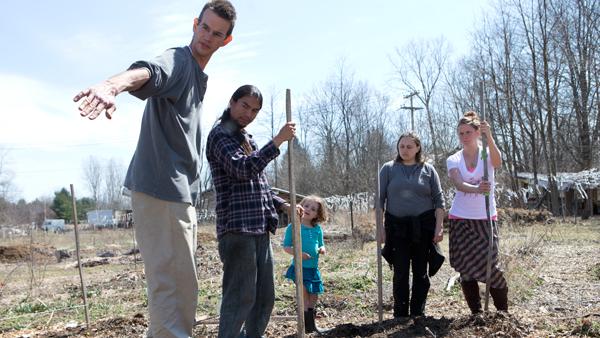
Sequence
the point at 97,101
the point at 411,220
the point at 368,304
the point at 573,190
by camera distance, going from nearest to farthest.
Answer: the point at 97,101 → the point at 411,220 → the point at 368,304 → the point at 573,190

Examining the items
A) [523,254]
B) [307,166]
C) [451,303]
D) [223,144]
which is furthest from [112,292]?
[307,166]

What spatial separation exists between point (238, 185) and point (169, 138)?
31.9 inches

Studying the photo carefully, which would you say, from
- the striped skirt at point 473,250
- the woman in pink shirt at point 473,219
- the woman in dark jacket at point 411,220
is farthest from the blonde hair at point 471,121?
the striped skirt at point 473,250

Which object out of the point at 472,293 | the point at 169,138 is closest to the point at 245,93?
the point at 169,138

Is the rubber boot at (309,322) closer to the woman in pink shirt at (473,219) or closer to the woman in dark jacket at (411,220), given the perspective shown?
the woman in dark jacket at (411,220)

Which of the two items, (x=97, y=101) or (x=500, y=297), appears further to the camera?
(x=500, y=297)

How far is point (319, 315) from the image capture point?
5957 millimetres

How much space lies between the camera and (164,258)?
2455 millimetres

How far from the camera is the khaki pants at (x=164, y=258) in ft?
8.09

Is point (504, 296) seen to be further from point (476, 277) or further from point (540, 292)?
point (540, 292)

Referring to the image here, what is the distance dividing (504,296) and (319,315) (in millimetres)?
2143

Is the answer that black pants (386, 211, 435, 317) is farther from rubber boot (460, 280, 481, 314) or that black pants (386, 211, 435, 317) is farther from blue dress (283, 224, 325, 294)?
blue dress (283, 224, 325, 294)

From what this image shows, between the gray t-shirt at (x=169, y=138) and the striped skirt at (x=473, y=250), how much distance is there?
2778 millimetres

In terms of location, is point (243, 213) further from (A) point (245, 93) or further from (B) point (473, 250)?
(B) point (473, 250)
